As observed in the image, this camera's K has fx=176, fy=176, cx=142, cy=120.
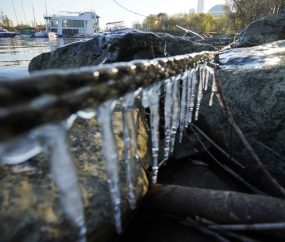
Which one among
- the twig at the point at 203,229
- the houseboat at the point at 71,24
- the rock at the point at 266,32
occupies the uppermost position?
the houseboat at the point at 71,24

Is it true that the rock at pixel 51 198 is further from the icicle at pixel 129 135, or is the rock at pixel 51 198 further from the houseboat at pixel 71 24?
the houseboat at pixel 71 24

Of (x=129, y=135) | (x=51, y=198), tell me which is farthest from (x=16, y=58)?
(x=129, y=135)

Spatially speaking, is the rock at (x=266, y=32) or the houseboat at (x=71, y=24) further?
the houseboat at (x=71, y=24)

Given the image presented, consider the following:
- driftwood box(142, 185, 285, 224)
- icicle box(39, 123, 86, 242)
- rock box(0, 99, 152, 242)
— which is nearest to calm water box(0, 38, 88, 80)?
icicle box(39, 123, 86, 242)

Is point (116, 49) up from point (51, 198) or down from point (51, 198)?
up

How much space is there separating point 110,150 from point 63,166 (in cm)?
26

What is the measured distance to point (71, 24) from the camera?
65.6 m

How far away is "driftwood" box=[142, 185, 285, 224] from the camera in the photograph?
1.05m

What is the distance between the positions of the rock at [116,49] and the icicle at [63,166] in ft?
11.9

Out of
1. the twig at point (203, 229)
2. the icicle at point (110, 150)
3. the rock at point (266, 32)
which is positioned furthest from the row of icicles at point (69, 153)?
the rock at point (266, 32)

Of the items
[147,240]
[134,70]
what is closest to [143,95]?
[134,70]

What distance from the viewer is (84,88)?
0.56 meters

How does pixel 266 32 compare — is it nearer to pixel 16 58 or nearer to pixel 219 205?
pixel 219 205

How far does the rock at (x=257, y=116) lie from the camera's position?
187 cm
